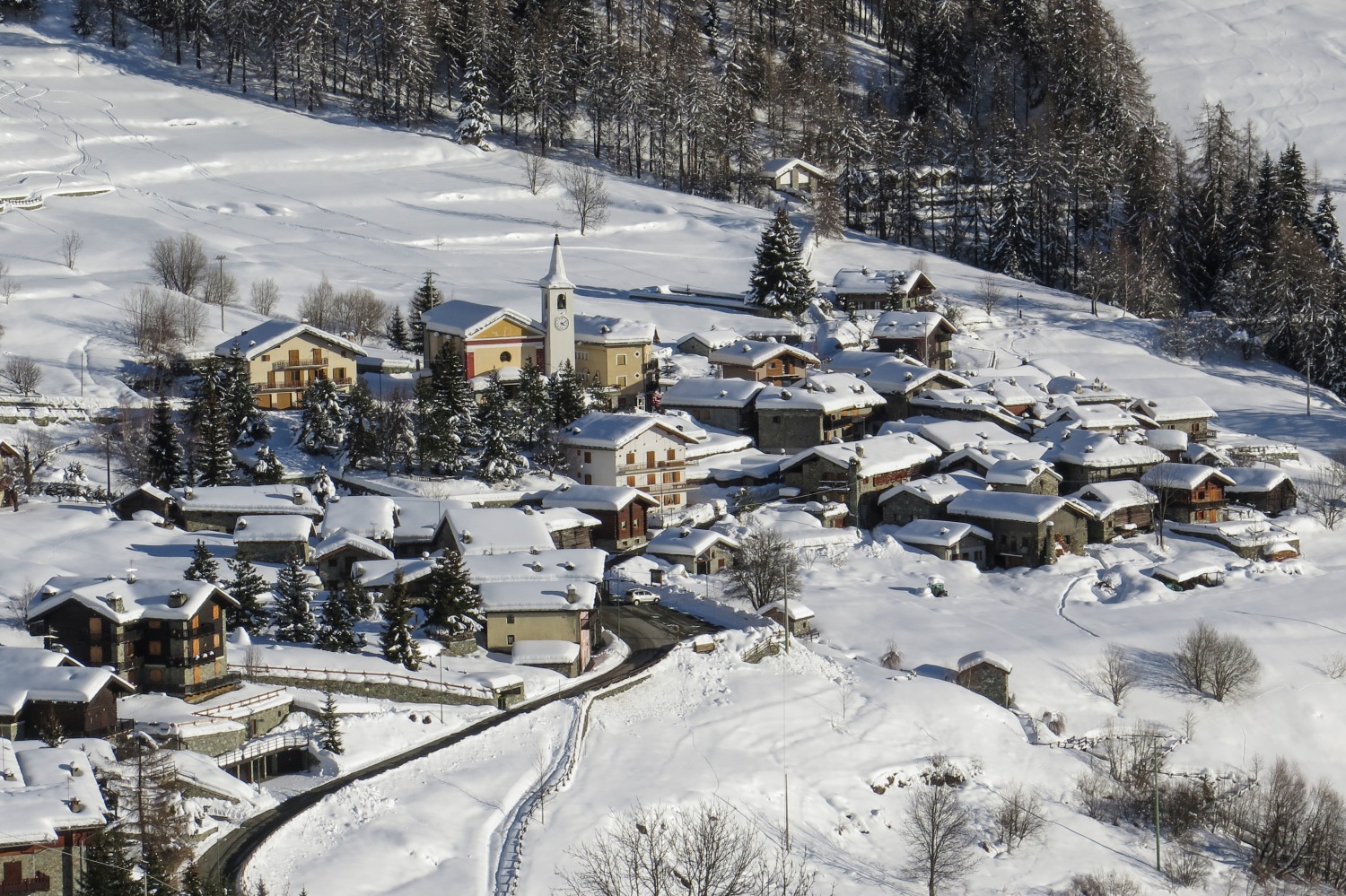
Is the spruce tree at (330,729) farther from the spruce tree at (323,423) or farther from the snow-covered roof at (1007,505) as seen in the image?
the snow-covered roof at (1007,505)

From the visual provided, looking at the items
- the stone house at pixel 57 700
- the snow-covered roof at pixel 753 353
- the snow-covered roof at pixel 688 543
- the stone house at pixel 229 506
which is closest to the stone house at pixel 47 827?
the stone house at pixel 57 700

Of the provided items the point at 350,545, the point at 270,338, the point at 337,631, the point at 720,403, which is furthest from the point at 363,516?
the point at 720,403

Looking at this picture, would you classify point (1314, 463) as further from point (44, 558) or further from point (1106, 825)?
point (44, 558)

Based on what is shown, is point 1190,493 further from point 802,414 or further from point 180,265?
point 180,265

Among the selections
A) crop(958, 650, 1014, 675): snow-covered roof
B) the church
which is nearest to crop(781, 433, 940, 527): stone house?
the church

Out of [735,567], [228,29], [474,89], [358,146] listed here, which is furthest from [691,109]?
[735,567]

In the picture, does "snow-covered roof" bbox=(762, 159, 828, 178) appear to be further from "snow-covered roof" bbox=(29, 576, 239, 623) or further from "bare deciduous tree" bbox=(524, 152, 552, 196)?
"snow-covered roof" bbox=(29, 576, 239, 623)
